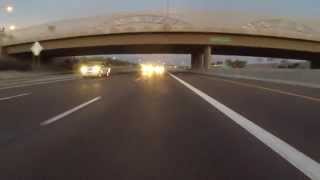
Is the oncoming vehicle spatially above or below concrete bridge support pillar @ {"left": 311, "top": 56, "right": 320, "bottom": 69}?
above

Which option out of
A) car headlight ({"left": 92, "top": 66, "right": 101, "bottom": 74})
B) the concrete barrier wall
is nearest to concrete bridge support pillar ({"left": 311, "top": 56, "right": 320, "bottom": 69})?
the concrete barrier wall

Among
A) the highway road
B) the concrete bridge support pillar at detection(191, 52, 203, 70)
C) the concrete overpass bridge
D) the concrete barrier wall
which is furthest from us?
the concrete bridge support pillar at detection(191, 52, 203, 70)

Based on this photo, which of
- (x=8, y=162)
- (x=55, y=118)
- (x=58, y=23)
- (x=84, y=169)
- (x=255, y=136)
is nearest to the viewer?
(x=84, y=169)

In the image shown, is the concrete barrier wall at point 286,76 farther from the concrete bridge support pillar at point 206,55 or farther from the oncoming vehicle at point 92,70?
the concrete bridge support pillar at point 206,55

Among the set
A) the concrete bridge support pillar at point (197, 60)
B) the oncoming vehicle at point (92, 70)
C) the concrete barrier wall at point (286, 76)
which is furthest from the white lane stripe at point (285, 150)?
the concrete bridge support pillar at point (197, 60)

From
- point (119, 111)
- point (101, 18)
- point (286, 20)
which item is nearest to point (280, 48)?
point (286, 20)

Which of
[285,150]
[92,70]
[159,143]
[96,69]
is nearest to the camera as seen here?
[285,150]

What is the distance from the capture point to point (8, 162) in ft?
27.0

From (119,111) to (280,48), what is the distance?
2755 inches

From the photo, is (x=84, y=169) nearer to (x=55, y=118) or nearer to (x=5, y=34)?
(x=55, y=118)

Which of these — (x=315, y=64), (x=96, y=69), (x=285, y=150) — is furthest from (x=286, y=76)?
(x=315, y=64)

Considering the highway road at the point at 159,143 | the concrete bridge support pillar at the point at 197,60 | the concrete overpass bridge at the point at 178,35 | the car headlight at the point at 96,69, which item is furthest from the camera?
the concrete bridge support pillar at the point at 197,60

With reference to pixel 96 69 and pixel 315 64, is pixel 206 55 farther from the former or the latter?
pixel 96 69

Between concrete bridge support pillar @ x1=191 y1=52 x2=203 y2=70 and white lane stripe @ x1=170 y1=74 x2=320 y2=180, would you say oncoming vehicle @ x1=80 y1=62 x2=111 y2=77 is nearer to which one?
white lane stripe @ x1=170 y1=74 x2=320 y2=180
